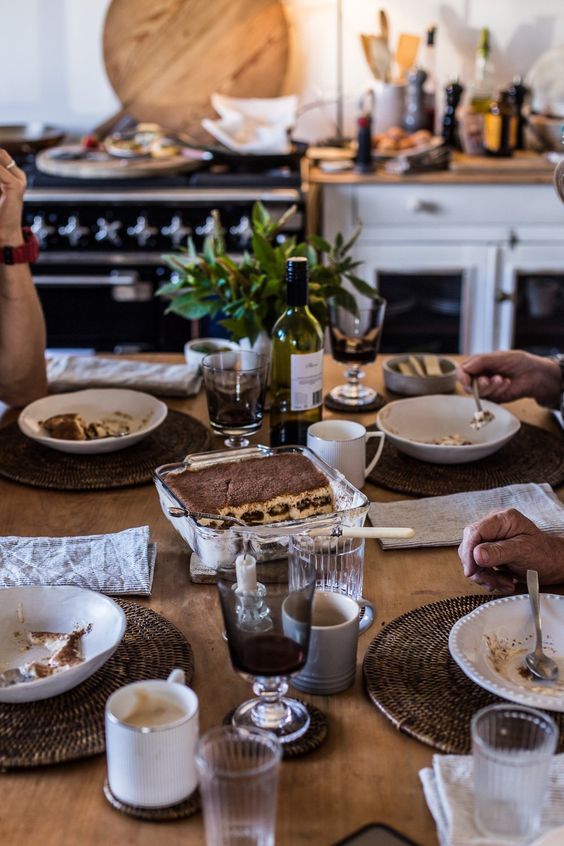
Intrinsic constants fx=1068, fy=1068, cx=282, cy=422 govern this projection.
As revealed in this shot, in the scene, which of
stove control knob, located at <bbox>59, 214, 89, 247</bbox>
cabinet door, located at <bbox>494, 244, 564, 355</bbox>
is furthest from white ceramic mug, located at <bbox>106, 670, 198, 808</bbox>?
cabinet door, located at <bbox>494, 244, 564, 355</bbox>

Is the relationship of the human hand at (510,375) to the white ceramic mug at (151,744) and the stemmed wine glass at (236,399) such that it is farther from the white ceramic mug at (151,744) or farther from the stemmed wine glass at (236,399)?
the white ceramic mug at (151,744)

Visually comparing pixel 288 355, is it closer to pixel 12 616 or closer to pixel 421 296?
pixel 12 616

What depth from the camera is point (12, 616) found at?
1189 millimetres

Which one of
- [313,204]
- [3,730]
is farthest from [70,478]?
[313,204]

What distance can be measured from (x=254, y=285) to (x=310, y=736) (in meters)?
0.96

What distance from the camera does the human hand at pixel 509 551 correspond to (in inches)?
49.3

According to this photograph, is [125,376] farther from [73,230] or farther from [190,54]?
[190,54]

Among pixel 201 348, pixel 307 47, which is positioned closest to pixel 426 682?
pixel 201 348

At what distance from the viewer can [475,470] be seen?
165cm

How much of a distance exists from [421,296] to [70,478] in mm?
1995

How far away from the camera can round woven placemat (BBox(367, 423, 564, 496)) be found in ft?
5.21

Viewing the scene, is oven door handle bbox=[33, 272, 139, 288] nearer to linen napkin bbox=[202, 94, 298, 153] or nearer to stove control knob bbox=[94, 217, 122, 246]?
stove control knob bbox=[94, 217, 122, 246]

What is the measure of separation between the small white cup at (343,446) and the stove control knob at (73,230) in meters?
1.91

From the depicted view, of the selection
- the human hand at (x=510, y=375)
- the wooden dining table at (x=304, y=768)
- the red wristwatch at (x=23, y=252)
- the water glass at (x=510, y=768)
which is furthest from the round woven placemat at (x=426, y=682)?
the red wristwatch at (x=23, y=252)
